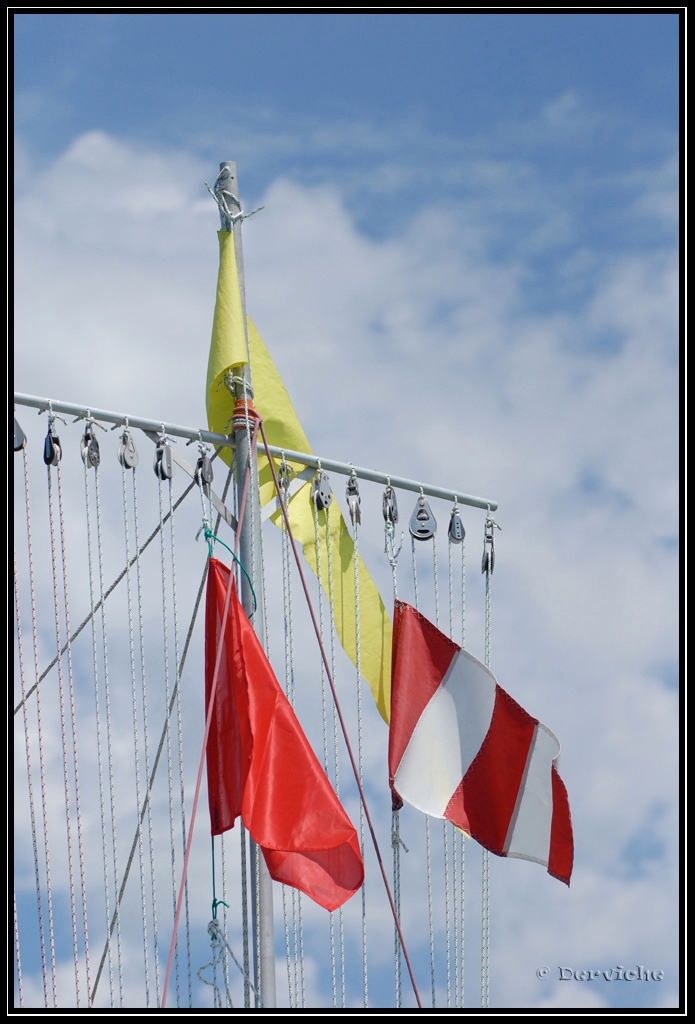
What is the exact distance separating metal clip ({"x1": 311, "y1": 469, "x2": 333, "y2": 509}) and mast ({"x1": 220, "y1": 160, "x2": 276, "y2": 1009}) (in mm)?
1005

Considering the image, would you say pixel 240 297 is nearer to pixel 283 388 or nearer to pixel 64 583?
pixel 283 388

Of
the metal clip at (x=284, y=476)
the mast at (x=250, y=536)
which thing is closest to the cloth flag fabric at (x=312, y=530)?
the metal clip at (x=284, y=476)

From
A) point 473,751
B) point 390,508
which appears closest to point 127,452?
point 390,508

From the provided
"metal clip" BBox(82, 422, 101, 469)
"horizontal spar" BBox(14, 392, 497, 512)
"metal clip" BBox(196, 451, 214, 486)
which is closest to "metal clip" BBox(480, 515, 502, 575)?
"horizontal spar" BBox(14, 392, 497, 512)

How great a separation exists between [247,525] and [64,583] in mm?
1677

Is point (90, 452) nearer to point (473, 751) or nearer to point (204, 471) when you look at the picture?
point (204, 471)

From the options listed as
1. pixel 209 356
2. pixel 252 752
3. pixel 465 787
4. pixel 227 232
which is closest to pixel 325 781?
pixel 252 752

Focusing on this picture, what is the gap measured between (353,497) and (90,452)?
2620 mm

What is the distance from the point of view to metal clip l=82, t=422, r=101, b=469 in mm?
16656

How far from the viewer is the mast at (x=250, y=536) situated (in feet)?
51.3

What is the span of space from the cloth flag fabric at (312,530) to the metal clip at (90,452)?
1.82 meters

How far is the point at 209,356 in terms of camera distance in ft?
57.5

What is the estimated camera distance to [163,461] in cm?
1683

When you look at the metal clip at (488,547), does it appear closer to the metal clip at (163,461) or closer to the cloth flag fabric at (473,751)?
the cloth flag fabric at (473,751)
